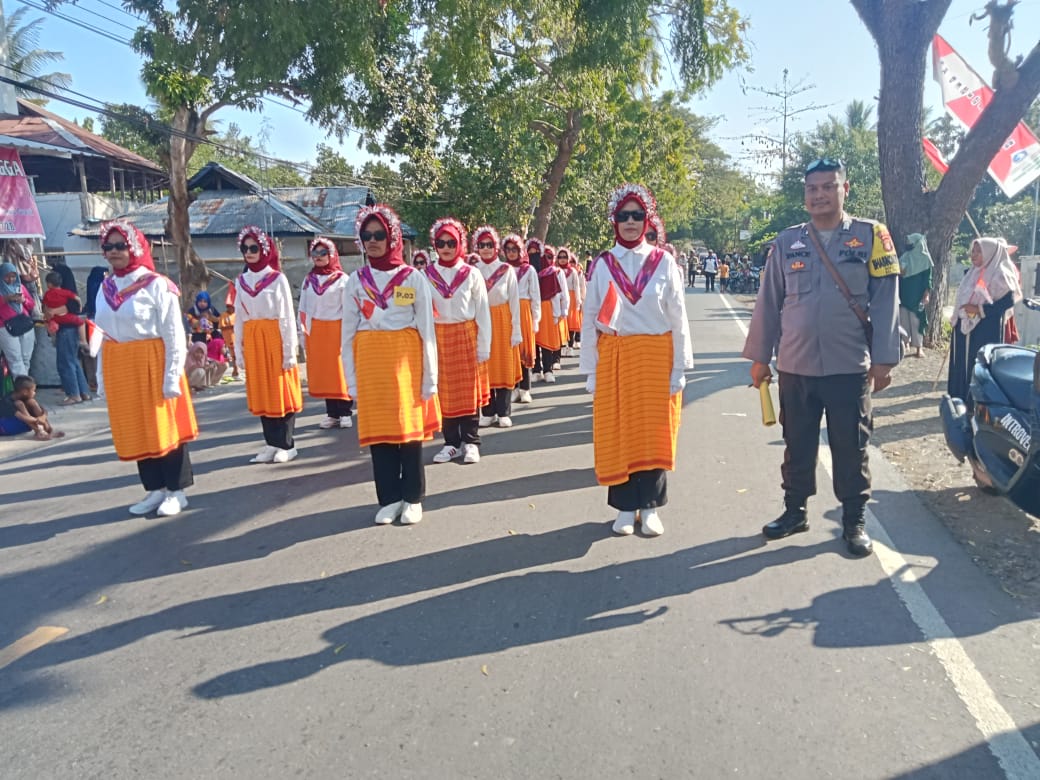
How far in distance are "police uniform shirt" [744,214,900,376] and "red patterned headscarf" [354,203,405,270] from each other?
2.27 meters

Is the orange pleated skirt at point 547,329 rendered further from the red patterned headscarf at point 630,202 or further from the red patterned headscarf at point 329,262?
the red patterned headscarf at point 630,202

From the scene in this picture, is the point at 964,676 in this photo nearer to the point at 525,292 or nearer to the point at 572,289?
the point at 525,292

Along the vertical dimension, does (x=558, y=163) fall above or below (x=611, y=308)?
above

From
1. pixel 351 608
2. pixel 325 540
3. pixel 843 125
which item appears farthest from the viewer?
pixel 843 125

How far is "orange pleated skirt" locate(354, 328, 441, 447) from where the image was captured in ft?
16.0

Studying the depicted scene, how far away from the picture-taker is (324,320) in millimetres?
7578

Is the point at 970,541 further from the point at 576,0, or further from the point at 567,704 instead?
the point at 576,0

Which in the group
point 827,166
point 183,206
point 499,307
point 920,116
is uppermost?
point 920,116

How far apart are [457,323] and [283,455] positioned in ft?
6.68

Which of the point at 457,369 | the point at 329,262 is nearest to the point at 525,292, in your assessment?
the point at 329,262

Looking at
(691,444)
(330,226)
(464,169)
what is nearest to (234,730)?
(691,444)

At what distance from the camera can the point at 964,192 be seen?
38.2ft

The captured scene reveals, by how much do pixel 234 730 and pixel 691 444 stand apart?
16.2 feet

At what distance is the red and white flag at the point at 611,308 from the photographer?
454cm
